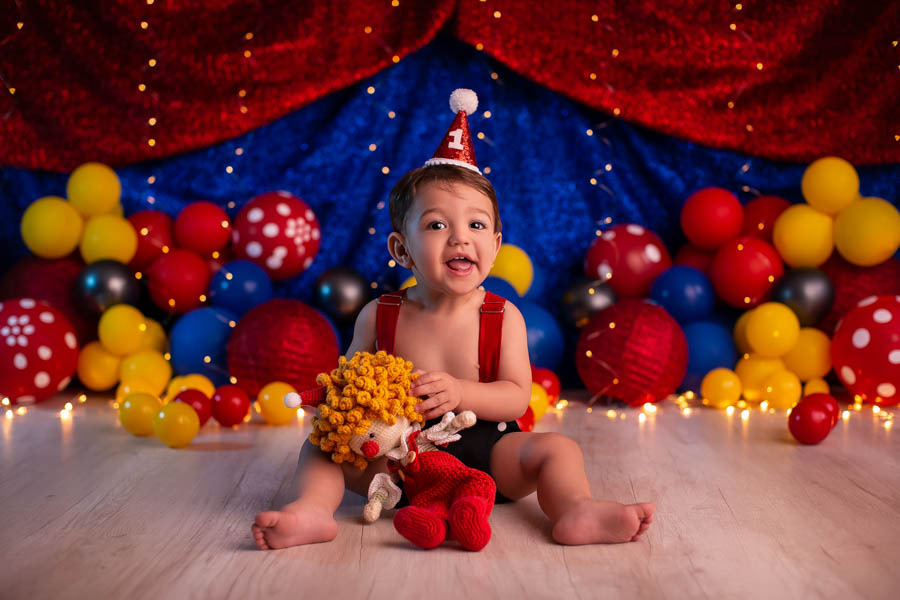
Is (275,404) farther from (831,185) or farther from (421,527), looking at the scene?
(831,185)

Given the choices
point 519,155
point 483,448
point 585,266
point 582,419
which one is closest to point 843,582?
point 483,448

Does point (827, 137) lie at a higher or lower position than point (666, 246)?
higher

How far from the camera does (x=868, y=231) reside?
8.77 ft

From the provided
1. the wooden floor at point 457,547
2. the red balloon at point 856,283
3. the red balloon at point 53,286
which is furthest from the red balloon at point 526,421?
the red balloon at point 53,286

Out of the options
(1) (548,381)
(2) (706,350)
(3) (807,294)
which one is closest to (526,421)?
(1) (548,381)

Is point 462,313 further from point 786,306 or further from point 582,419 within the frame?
point 786,306

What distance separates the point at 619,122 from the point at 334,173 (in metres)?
1.02

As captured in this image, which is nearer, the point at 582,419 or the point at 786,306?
the point at 582,419

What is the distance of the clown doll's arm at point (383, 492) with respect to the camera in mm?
1537

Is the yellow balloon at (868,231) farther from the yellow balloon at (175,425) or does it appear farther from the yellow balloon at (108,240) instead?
the yellow balloon at (108,240)

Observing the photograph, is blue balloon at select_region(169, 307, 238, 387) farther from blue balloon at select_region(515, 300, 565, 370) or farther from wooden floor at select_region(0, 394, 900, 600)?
blue balloon at select_region(515, 300, 565, 370)

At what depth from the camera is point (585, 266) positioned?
309cm

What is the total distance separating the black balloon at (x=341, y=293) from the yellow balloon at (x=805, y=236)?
1374 millimetres

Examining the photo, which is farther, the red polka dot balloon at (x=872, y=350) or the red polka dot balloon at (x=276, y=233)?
the red polka dot balloon at (x=276, y=233)
